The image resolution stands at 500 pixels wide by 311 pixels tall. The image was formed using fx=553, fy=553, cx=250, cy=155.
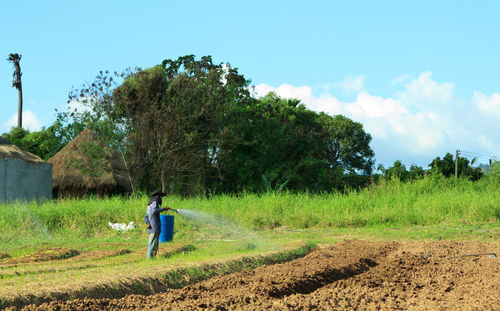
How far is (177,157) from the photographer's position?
25234mm

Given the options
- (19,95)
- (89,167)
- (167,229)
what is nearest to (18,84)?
(19,95)

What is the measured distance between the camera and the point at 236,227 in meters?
16.5

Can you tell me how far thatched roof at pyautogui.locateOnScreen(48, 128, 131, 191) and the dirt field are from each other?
54.6ft

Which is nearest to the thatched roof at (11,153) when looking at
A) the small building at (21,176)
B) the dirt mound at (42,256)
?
the small building at (21,176)

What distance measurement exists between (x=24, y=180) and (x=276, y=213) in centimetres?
1035

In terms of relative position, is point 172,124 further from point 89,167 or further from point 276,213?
point 276,213

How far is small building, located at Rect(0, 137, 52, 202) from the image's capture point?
2042cm

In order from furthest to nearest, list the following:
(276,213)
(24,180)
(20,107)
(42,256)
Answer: (20,107) < (24,180) < (276,213) < (42,256)

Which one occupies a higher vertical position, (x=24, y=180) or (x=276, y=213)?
(x=24, y=180)

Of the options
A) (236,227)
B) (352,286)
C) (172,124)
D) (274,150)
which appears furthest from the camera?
(274,150)

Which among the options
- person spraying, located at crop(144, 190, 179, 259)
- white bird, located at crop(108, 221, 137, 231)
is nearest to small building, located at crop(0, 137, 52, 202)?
white bird, located at crop(108, 221, 137, 231)

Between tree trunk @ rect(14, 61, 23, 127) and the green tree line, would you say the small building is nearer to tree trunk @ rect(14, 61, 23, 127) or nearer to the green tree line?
the green tree line

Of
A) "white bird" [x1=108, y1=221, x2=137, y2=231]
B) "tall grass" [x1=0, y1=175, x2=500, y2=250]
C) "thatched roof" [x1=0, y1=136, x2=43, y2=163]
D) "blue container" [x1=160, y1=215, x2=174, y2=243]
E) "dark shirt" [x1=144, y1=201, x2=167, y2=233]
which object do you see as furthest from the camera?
"thatched roof" [x1=0, y1=136, x2=43, y2=163]

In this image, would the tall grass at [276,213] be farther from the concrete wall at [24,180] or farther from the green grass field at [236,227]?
the concrete wall at [24,180]
